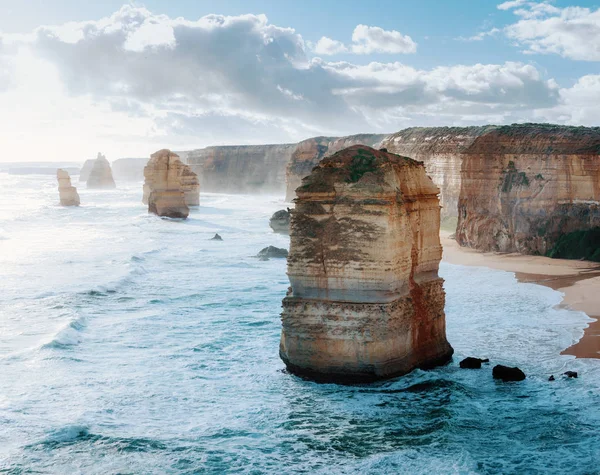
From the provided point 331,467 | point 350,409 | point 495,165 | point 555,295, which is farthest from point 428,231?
point 495,165

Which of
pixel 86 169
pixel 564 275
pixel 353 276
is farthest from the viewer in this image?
pixel 86 169

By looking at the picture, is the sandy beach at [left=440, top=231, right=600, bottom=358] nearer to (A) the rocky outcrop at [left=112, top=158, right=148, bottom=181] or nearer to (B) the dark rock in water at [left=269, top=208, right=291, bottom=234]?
(B) the dark rock in water at [left=269, top=208, right=291, bottom=234]

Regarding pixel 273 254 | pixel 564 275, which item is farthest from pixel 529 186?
pixel 273 254

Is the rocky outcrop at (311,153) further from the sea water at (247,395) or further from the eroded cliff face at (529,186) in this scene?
the sea water at (247,395)

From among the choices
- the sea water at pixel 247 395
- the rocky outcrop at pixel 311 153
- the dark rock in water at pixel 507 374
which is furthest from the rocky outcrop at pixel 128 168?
the dark rock in water at pixel 507 374

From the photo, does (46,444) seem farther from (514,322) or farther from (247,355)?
(514,322)

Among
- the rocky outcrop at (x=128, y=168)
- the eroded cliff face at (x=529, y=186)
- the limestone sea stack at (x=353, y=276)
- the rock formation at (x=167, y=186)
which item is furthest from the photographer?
the rocky outcrop at (x=128, y=168)

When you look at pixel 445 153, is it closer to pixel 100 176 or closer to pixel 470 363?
pixel 470 363
